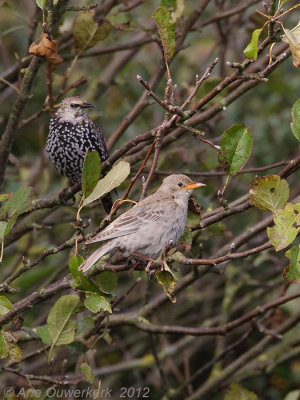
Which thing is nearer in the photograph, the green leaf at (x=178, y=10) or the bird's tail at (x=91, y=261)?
the bird's tail at (x=91, y=261)

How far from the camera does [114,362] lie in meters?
7.07

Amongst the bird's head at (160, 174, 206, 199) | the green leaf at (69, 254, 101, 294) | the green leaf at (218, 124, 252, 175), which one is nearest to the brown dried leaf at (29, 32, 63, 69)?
the bird's head at (160, 174, 206, 199)

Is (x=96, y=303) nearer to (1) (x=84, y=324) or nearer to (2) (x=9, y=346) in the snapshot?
(2) (x=9, y=346)

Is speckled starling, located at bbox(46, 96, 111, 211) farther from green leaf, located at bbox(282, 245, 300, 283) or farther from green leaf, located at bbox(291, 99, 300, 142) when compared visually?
green leaf, located at bbox(282, 245, 300, 283)

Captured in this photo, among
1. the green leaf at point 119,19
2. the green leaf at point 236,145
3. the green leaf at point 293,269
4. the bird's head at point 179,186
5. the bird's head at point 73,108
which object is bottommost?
the bird's head at point 179,186

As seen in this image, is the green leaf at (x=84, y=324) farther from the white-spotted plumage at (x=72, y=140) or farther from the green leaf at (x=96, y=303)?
the white-spotted plumage at (x=72, y=140)

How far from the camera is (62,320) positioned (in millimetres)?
4184

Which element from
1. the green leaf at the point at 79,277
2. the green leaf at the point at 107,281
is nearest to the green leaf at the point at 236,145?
the green leaf at the point at 79,277

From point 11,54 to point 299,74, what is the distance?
354cm

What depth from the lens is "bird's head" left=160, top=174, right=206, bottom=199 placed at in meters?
4.82

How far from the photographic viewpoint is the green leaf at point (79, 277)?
3518 millimetres

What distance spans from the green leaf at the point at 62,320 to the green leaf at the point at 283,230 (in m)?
1.42

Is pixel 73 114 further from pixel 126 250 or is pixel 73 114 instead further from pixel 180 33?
pixel 126 250

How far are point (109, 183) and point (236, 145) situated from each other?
72 centimetres
